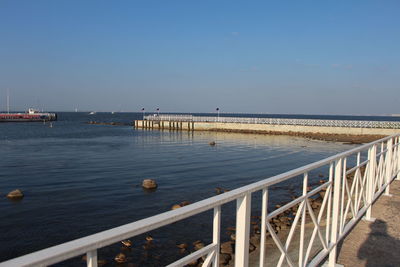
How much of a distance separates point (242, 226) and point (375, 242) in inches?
148

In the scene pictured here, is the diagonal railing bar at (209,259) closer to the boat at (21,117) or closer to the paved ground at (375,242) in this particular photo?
the paved ground at (375,242)

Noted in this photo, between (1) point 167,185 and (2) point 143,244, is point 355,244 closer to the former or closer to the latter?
(2) point 143,244

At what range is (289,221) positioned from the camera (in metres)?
9.40

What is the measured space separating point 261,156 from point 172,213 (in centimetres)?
2317

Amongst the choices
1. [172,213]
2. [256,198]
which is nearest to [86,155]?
[256,198]

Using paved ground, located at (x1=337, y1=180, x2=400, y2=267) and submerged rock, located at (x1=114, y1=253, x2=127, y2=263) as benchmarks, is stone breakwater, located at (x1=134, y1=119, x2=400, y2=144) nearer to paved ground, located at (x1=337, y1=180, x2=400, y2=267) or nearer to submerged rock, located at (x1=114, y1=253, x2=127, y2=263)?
paved ground, located at (x1=337, y1=180, x2=400, y2=267)

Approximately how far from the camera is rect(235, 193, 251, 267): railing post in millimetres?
2279

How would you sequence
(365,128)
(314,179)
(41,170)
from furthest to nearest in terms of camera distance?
(365,128) < (41,170) < (314,179)

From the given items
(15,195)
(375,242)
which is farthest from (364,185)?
(15,195)

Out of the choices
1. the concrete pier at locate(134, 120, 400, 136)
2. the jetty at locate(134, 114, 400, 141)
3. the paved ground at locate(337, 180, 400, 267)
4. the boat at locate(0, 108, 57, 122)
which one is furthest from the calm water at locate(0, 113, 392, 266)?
the boat at locate(0, 108, 57, 122)

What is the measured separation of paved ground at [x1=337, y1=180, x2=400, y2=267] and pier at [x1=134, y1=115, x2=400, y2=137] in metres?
36.2

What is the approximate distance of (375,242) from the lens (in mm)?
4949

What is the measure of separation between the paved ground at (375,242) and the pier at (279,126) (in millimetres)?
36159

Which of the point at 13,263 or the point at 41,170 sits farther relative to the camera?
the point at 41,170
